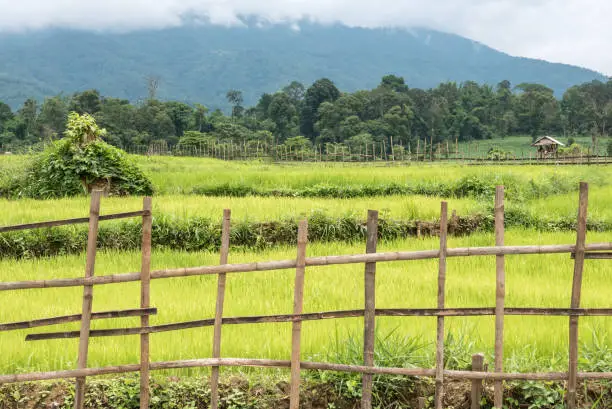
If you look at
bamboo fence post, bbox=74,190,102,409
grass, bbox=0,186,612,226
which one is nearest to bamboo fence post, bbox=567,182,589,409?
bamboo fence post, bbox=74,190,102,409

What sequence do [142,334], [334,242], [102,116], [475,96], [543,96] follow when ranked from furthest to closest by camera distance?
1. [475,96]
2. [543,96]
3. [102,116]
4. [334,242]
5. [142,334]

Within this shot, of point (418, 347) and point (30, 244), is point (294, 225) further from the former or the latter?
point (418, 347)

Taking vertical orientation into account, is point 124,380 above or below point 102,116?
below

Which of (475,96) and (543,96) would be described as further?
(475,96)

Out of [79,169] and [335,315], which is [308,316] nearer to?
[335,315]

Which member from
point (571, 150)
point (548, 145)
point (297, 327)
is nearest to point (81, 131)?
point (297, 327)

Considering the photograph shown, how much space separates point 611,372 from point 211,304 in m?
3.30

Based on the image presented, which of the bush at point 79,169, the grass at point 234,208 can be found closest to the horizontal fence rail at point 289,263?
the grass at point 234,208

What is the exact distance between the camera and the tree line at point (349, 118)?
151ft

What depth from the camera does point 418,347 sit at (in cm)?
423

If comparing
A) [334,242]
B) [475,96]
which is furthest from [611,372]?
[475,96]

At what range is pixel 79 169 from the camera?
12.2 m

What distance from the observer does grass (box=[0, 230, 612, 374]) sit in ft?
15.1

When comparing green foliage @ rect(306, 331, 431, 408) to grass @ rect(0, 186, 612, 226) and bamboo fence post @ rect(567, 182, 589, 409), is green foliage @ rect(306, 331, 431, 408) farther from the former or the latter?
grass @ rect(0, 186, 612, 226)
